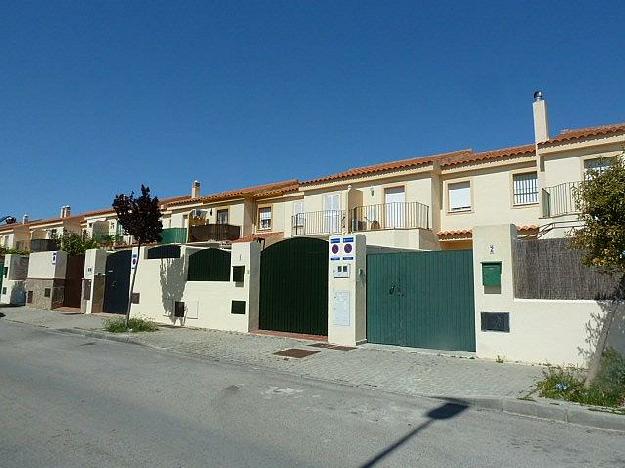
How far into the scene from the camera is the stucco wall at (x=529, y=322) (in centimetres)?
871

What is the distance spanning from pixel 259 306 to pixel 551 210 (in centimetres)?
1102

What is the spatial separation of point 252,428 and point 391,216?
659 inches

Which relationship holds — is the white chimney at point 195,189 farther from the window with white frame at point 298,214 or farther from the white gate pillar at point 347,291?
the white gate pillar at point 347,291

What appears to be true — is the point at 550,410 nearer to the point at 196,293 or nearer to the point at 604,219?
the point at 604,219

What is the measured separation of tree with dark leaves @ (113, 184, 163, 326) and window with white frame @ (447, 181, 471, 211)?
12.4 metres

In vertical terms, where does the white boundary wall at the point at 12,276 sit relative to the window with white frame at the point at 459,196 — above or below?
below

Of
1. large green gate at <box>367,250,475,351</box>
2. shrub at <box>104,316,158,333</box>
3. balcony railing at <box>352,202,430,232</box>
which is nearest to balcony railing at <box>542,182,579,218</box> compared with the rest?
balcony railing at <box>352,202,430,232</box>

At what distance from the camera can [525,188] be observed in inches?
760

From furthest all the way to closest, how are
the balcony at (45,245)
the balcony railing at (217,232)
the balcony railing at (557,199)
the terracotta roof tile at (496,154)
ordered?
1. the balcony at (45,245)
2. the balcony railing at (217,232)
3. the terracotta roof tile at (496,154)
4. the balcony railing at (557,199)

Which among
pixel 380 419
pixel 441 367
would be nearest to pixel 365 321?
pixel 441 367

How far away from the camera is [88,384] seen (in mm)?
7926

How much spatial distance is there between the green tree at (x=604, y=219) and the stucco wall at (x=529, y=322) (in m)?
1.62

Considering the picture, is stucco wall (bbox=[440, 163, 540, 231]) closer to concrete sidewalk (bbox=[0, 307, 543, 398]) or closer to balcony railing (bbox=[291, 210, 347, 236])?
balcony railing (bbox=[291, 210, 347, 236])

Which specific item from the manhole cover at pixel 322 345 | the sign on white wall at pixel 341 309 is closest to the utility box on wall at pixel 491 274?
the sign on white wall at pixel 341 309
